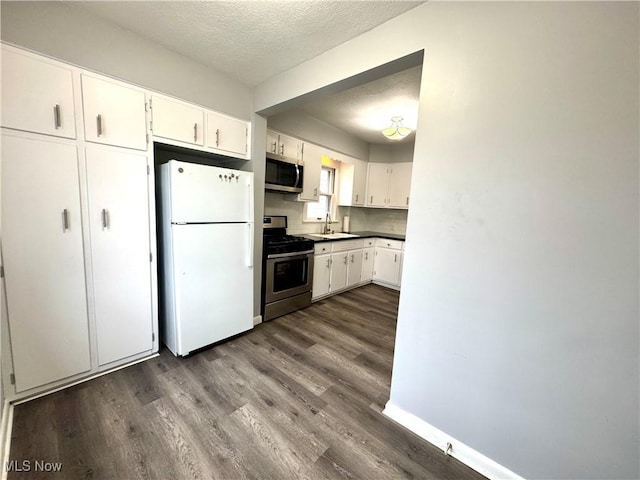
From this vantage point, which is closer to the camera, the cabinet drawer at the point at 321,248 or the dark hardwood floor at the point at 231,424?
the dark hardwood floor at the point at 231,424

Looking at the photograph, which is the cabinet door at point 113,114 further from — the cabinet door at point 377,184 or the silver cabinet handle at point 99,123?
the cabinet door at point 377,184

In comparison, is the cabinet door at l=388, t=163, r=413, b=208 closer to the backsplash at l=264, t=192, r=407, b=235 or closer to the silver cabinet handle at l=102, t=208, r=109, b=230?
the backsplash at l=264, t=192, r=407, b=235

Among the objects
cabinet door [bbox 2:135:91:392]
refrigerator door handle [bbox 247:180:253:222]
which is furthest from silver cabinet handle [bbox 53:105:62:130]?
refrigerator door handle [bbox 247:180:253:222]

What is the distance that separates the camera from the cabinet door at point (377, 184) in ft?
15.8

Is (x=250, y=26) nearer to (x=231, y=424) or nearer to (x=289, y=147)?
(x=289, y=147)

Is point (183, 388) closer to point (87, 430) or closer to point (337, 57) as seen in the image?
point (87, 430)

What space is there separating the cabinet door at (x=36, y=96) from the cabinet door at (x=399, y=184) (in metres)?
4.35

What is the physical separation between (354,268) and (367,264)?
40 centimetres

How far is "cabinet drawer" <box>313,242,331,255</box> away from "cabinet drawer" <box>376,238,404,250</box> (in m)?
1.31

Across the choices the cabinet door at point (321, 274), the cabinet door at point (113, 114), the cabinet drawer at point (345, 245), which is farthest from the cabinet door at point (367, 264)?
the cabinet door at point (113, 114)

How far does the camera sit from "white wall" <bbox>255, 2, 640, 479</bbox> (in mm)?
984

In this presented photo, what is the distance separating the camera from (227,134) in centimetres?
241

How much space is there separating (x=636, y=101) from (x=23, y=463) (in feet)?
10.4

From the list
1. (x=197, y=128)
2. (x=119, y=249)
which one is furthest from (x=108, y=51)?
(x=119, y=249)
